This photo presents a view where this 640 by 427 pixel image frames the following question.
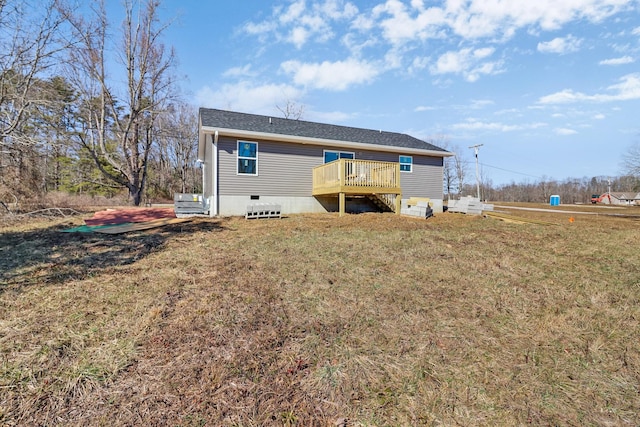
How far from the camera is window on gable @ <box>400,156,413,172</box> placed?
14.1 metres

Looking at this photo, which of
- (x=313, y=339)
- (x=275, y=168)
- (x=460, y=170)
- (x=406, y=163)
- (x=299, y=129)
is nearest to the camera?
(x=313, y=339)

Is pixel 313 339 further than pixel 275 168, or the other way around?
pixel 275 168

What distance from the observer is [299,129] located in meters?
12.6

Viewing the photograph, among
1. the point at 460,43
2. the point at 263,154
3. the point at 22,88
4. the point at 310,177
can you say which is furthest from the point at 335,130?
the point at 22,88

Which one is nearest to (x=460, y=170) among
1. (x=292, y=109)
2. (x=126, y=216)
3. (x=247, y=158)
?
(x=292, y=109)

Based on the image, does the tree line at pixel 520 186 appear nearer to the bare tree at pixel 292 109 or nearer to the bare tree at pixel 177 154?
the bare tree at pixel 292 109

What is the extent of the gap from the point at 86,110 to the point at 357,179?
61.0ft

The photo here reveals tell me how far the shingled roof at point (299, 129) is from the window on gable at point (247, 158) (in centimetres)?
60

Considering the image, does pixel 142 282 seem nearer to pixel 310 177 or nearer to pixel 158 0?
pixel 310 177

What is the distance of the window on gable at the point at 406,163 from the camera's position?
14062 mm

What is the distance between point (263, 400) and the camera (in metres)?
2.09

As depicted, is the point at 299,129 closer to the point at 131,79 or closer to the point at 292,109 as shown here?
the point at 131,79

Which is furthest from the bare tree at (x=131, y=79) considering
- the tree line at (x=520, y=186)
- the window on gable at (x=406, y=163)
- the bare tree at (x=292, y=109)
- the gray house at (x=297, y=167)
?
the tree line at (x=520, y=186)

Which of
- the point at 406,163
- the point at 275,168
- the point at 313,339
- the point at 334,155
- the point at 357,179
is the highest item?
the point at 334,155
